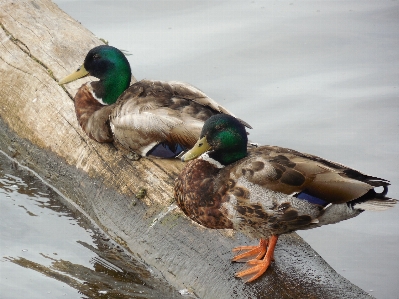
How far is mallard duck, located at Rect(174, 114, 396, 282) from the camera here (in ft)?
13.0

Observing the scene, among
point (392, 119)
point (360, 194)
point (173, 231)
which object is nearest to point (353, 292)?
point (360, 194)

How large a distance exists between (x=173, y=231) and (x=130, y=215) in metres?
0.40

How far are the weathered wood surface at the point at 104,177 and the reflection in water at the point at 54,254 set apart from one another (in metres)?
0.11

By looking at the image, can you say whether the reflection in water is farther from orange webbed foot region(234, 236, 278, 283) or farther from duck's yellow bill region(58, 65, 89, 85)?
duck's yellow bill region(58, 65, 89, 85)

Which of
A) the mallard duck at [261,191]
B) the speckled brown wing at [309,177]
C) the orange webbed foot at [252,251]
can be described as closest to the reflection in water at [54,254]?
the orange webbed foot at [252,251]

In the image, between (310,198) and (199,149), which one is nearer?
(310,198)

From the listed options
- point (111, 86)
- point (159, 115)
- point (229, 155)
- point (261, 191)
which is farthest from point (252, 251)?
point (111, 86)

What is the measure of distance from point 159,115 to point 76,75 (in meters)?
0.84

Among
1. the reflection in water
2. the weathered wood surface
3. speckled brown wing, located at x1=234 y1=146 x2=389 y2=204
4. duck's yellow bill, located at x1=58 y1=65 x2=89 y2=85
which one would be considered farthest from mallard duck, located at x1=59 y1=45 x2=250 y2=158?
speckled brown wing, located at x1=234 y1=146 x2=389 y2=204

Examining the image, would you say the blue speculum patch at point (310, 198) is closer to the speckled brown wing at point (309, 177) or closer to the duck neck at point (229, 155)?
the speckled brown wing at point (309, 177)

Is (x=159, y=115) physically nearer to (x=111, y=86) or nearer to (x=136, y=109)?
(x=136, y=109)

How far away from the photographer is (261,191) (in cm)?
402

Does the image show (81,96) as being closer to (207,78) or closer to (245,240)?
(245,240)

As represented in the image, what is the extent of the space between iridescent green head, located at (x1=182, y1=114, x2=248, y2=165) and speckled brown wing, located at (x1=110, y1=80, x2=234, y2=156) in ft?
1.65
